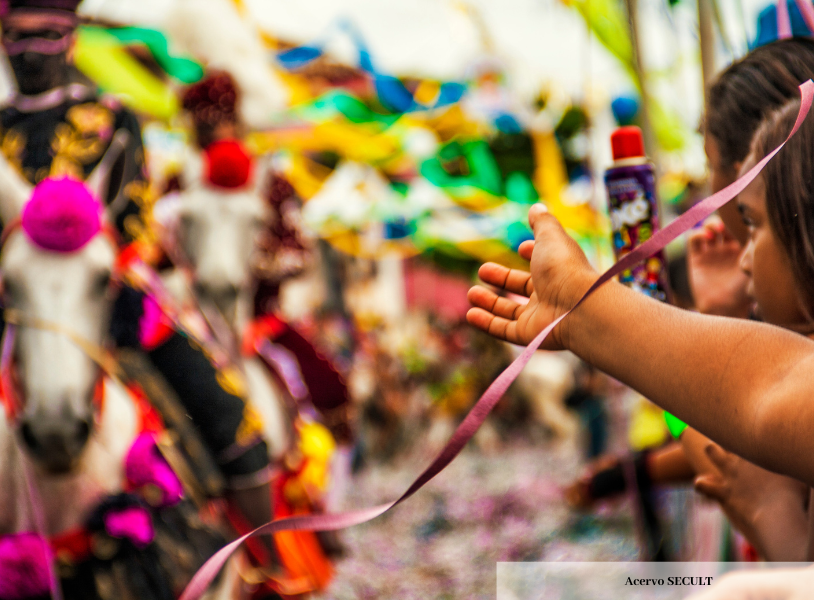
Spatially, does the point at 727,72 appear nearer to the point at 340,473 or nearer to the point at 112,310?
the point at 112,310

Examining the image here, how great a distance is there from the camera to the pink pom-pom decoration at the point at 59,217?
1.12 metres

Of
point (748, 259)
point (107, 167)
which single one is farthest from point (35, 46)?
point (748, 259)

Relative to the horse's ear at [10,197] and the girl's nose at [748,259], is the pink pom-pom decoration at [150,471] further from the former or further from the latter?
the girl's nose at [748,259]

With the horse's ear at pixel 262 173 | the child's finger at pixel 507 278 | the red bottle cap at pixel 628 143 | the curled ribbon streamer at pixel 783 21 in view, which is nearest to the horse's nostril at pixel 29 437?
the child's finger at pixel 507 278

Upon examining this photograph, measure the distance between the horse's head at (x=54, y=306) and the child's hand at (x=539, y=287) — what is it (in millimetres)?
700

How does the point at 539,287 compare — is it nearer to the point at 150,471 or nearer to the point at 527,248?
the point at 527,248

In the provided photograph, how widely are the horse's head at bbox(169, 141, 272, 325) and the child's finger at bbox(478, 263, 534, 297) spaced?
141cm

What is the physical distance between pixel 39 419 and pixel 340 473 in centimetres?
248

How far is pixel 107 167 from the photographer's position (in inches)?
52.1

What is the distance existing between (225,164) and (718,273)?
1.52 meters

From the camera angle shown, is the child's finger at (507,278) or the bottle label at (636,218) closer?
the child's finger at (507,278)

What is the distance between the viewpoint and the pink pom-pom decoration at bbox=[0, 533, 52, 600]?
1.14m

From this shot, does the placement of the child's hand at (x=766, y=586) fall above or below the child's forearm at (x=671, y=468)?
above

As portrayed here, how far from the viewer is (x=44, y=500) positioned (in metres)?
1.17
